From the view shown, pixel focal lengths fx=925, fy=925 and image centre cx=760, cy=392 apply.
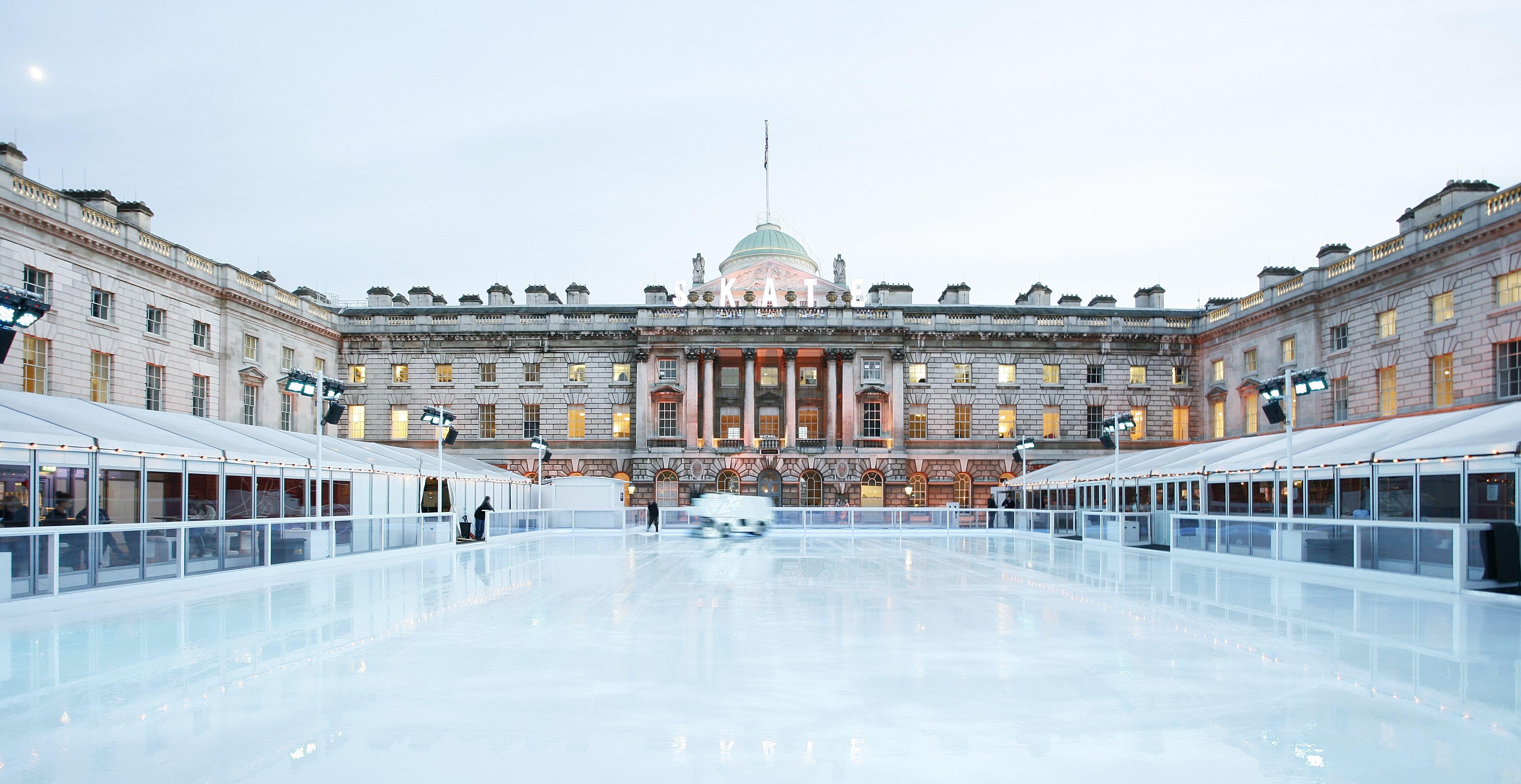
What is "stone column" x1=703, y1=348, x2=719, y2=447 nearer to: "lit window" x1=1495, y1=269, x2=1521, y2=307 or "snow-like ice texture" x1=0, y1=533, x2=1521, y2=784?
"lit window" x1=1495, y1=269, x2=1521, y2=307

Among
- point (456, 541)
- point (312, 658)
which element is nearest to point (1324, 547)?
point (312, 658)

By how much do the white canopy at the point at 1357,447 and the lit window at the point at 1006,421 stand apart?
1566 cm

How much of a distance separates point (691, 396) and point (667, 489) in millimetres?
5921

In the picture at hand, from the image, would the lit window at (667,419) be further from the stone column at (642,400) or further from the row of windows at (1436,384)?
the row of windows at (1436,384)

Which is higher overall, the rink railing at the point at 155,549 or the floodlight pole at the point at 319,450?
the floodlight pole at the point at 319,450

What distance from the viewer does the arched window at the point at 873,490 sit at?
5688 cm

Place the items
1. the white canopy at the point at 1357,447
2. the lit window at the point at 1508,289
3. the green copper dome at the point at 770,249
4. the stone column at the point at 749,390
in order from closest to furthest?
1. the white canopy at the point at 1357,447
2. the lit window at the point at 1508,289
3. the stone column at the point at 749,390
4. the green copper dome at the point at 770,249

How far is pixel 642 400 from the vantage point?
5734 cm

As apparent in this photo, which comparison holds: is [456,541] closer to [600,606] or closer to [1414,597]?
[600,606]

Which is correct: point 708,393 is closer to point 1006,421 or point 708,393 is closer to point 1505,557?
point 1006,421

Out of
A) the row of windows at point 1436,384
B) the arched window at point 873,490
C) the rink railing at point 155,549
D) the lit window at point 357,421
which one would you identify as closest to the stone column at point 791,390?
the arched window at point 873,490

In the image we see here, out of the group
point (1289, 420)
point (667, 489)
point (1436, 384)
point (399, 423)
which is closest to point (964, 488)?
point (667, 489)

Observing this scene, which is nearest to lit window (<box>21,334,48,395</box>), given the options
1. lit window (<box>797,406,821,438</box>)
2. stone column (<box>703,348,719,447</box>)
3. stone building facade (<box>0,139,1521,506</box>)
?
stone building facade (<box>0,139,1521,506</box>)

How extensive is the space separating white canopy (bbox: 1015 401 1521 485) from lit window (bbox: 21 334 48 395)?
1566 inches
